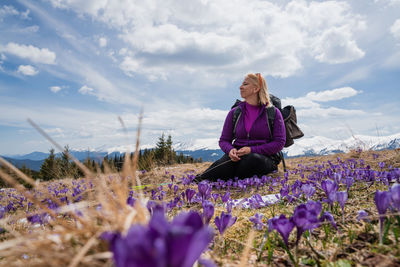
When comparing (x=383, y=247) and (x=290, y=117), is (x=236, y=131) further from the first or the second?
(x=383, y=247)

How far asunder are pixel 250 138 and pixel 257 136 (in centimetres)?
19

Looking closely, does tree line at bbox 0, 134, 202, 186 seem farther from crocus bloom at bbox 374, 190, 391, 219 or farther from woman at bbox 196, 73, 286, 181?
woman at bbox 196, 73, 286, 181

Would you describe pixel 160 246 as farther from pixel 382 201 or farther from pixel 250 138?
pixel 250 138

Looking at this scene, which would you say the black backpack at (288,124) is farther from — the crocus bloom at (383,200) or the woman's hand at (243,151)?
the crocus bloom at (383,200)

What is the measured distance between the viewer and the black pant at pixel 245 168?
583 cm

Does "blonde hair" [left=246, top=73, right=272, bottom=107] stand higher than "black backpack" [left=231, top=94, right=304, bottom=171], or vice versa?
"blonde hair" [left=246, top=73, right=272, bottom=107]

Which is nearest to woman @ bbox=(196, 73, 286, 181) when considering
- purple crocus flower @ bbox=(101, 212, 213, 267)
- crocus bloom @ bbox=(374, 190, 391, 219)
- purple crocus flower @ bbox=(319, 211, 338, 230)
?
purple crocus flower @ bbox=(319, 211, 338, 230)

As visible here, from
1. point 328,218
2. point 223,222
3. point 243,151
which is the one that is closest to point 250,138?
point 243,151

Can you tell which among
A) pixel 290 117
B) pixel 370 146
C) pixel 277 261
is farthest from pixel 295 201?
pixel 370 146

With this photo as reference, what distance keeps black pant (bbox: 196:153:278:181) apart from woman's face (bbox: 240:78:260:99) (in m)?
1.61

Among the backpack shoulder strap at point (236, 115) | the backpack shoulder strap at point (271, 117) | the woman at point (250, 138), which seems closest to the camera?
the woman at point (250, 138)

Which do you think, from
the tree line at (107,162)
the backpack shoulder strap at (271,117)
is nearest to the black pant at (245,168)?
the backpack shoulder strap at (271,117)

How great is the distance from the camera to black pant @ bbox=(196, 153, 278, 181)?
5.83m

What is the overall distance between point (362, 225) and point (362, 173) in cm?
210
